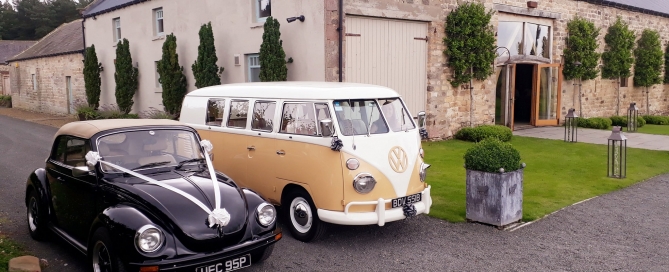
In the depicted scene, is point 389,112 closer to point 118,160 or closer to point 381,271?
point 381,271

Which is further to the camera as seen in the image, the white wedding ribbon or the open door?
the open door

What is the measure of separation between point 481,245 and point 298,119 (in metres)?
2.78

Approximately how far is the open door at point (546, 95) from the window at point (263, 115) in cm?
1353

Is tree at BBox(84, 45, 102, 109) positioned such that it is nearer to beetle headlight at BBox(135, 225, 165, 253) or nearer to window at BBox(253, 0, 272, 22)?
window at BBox(253, 0, 272, 22)

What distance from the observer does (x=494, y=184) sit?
7.15 meters

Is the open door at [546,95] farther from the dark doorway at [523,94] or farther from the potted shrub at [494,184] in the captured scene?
the potted shrub at [494,184]

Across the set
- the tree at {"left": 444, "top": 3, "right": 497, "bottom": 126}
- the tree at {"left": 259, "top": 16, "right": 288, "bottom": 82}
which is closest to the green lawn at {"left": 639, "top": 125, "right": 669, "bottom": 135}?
the tree at {"left": 444, "top": 3, "right": 497, "bottom": 126}

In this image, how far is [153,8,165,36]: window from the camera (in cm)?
1969

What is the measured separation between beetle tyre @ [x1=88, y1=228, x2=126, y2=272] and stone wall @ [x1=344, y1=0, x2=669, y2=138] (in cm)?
827

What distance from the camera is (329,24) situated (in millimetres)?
12383

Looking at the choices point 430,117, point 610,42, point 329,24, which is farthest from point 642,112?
point 329,24

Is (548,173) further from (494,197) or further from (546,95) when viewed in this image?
→ (546,95)

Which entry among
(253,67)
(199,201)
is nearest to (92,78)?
(253,67)

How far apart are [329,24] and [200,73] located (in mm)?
5449
